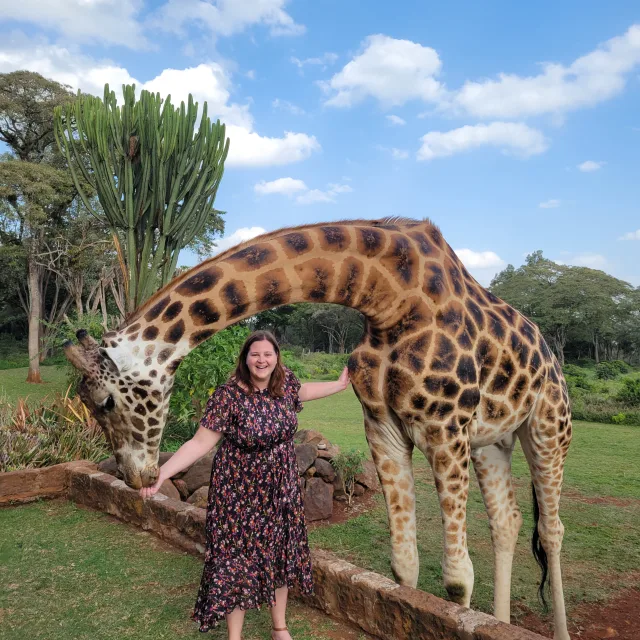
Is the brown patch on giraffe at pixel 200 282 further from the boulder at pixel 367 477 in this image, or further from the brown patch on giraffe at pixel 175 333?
the boulder at pixel 367 477

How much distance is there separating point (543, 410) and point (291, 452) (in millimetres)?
1535

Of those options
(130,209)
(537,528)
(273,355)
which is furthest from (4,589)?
(130,209)

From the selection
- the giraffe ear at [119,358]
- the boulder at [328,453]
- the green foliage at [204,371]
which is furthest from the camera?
the boulder at [328,453]

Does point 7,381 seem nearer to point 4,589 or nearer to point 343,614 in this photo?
point 4,589

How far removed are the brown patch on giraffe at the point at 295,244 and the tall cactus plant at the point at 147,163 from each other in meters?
7.61

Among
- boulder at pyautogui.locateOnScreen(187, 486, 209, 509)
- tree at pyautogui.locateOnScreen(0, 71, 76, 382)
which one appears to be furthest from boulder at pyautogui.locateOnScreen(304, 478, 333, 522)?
tree at pyautogui.locateOnScreen(0, 71, 76, 382)

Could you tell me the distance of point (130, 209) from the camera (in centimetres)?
→ 990

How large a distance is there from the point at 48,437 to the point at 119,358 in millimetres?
5271

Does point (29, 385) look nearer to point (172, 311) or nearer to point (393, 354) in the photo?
point (172, 311)

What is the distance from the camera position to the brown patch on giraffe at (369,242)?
2.68 metres

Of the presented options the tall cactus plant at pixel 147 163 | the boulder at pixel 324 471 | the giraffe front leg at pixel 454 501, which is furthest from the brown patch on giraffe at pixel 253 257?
the tall cactus plant at pixel 147 163

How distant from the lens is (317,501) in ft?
18.2

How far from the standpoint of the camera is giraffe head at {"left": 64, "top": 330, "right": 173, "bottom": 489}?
7.75 feet

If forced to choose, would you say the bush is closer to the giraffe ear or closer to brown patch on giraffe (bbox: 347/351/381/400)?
the giraffe ear
